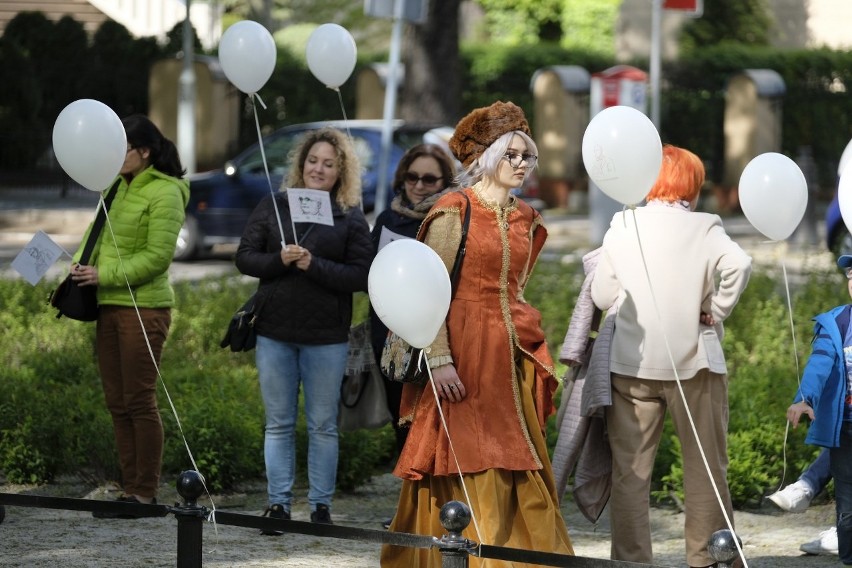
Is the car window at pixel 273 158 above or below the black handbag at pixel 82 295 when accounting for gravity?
above

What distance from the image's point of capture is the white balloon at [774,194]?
5.64 m

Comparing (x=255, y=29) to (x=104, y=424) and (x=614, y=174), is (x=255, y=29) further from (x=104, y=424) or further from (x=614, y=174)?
(x=614, y=174)

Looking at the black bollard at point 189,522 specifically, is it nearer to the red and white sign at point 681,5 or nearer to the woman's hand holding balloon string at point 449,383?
the woman's hand holding balloon string at point 449,383

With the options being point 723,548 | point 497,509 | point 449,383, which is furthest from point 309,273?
point 723,548

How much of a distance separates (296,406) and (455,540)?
7.71 ft

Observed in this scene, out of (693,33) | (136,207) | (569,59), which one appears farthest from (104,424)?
(693,33)

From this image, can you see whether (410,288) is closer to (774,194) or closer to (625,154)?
(625,154)

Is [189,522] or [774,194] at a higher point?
[774,194]

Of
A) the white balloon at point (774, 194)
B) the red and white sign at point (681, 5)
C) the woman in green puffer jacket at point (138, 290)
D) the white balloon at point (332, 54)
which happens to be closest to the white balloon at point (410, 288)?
the white balloon at point (774, 194)

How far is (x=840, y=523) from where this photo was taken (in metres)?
5.87

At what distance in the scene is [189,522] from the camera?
4.86 metres

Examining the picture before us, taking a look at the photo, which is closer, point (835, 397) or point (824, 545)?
point (835, 397)

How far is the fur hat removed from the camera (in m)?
5.41

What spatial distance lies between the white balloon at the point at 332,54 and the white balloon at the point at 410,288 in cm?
303
